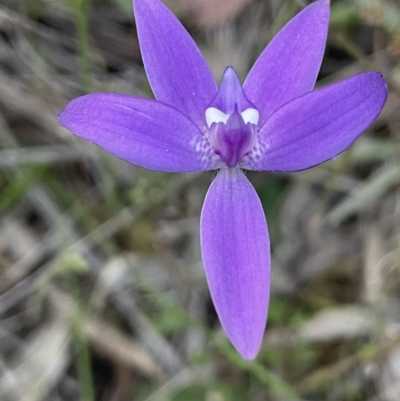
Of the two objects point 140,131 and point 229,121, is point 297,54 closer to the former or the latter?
point 229,121

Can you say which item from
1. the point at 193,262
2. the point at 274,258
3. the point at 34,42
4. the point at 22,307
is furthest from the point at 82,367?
the point at 34,42

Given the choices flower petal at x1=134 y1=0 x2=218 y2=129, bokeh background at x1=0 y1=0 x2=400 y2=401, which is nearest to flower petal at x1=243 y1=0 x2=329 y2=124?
flower petal at x1=134 y1=0 x2=218 y2=129

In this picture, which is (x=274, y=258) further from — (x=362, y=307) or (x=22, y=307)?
(x=22, y=307)

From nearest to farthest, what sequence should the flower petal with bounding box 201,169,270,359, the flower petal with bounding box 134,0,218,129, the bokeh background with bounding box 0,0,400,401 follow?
the flower petal with bounding box 201,169,270,359
the flower petal with bounding box 134,0,218,129
the bokeh background with bounding box 0,0,400,401

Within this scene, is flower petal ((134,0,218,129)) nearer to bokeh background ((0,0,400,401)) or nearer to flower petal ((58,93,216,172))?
flower petal ((58,93,216,172))

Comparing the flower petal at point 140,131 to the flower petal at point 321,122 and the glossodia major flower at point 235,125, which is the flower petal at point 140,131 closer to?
the glossodia major flower at point 235,125

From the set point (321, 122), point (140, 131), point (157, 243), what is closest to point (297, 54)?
point (321, 122)
